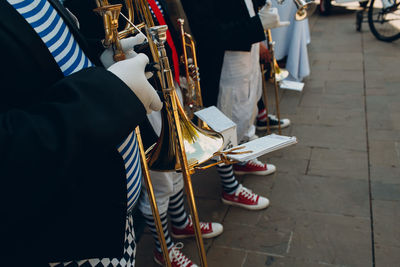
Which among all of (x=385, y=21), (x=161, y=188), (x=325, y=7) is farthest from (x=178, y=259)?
(x=325, y=7)

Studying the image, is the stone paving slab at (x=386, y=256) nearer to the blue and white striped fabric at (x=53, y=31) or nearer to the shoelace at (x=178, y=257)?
the shoelace at (x=178, y=257)

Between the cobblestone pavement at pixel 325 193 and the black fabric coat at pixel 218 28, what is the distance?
3.50 ft

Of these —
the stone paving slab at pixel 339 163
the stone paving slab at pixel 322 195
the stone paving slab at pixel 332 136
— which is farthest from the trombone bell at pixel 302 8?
the stone paving slab at pixel 322 195

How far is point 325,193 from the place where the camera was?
2650mm

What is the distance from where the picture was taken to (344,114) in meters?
3.79

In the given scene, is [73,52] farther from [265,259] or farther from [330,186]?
[330,186]

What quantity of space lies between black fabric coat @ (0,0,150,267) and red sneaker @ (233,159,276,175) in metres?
2.08

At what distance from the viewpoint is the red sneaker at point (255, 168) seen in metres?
2.95

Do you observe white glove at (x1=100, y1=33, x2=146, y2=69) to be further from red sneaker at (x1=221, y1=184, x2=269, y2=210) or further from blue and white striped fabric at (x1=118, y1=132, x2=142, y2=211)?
red sneaker at (x1=221, y1=184, x2=269, y2=210)

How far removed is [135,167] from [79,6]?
2.71 ft

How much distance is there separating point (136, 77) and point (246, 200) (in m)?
1.84

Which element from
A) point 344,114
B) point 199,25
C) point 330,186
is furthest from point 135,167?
point 344,114

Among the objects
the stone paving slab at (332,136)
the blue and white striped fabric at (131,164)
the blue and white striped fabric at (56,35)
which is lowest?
the stone paving slab at (332,136)

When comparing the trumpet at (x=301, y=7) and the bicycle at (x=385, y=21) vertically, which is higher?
the trumpet at (x=301, y=7)
